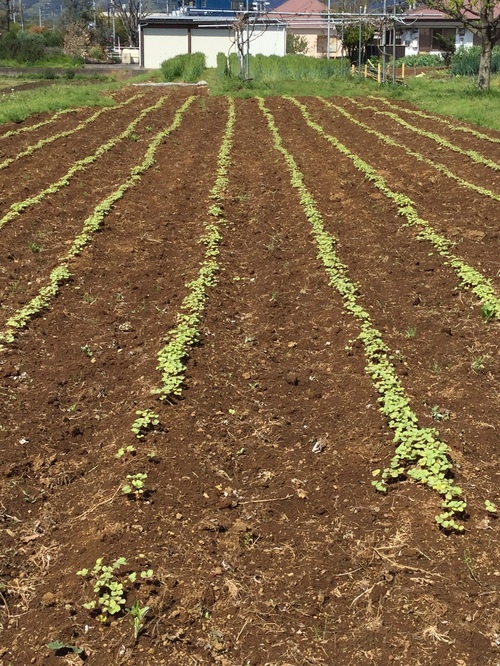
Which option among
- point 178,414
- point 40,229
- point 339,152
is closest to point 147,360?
point 178,414

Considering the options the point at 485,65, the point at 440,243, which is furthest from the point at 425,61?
the point at 440,243

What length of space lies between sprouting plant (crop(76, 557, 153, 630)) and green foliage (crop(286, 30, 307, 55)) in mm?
52631

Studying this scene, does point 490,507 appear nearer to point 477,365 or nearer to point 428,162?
point 477,365

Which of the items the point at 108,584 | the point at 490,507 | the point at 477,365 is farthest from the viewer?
the point at 477,365

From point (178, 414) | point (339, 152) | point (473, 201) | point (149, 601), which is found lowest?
point (149, 601)

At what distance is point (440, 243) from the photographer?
815 cm

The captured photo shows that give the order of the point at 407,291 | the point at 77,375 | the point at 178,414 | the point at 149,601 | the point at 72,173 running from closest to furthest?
the point at 149,601
the point at 178,414
the point at 77,375
the point at 407,291
the point at 72,173

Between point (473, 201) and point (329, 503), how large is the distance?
7271 mm

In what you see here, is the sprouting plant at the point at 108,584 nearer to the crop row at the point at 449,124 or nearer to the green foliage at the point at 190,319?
the green foliage at the point at 190,319

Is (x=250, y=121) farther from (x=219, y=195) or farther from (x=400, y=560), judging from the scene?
(x=400, y=560)

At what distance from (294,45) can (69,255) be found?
49.8 m

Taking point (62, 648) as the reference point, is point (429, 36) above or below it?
above

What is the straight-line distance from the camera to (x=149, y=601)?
3.38 metres

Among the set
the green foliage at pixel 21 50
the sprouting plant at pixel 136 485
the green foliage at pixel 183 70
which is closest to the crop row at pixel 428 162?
the sprouting plant at pixel 136 485
